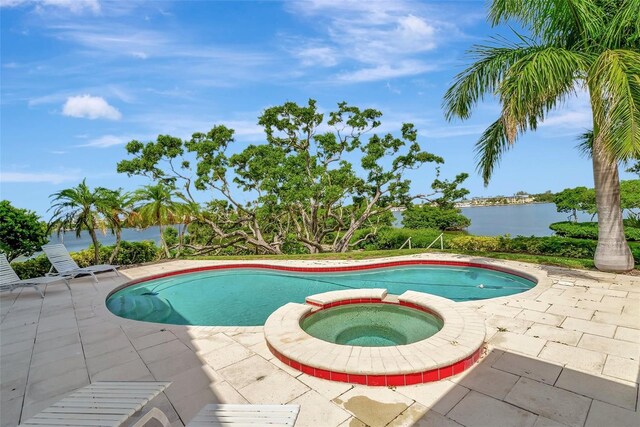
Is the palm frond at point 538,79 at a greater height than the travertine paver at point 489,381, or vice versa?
the palm frond at point 538,79

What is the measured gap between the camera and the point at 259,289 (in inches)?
381

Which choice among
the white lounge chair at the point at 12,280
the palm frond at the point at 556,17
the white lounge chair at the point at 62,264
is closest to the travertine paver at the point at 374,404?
the palm frond at the point at 556,17

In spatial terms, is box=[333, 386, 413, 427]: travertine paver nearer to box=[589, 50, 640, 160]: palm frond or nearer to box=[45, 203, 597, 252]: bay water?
box=[589, 50, 640, 160]: palm frond

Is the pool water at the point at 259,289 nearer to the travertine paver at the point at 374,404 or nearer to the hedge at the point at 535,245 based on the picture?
the hedge at the point at 535,245

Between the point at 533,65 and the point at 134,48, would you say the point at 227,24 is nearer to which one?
the point at 134,48

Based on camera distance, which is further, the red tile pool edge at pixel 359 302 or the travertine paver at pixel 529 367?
the red tile pool edge at pixel 359 302

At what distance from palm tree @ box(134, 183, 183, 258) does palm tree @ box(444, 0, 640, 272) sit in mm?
13758

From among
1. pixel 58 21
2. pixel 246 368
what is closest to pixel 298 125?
pixel 58 21

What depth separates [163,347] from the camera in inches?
191

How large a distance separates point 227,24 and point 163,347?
9871mm

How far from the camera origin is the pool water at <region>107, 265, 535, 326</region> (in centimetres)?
760

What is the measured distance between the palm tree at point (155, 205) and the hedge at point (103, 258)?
1494 mm

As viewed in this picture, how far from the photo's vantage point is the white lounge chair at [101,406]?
2146mm

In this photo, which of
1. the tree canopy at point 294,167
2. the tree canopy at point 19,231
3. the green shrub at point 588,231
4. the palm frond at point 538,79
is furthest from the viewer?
the tree canopy at point 294,167
